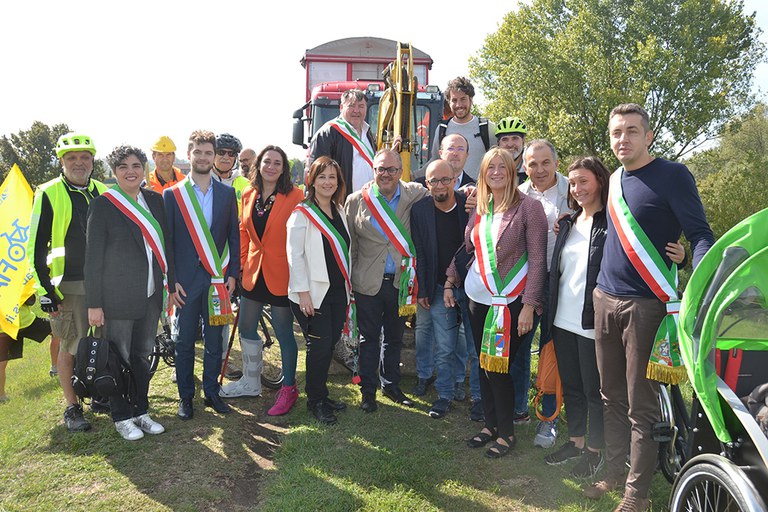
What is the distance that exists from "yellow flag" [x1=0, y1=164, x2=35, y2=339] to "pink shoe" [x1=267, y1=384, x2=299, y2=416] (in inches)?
81.9

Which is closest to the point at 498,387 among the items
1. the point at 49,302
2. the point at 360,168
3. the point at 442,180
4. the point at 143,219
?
the point at 442,180

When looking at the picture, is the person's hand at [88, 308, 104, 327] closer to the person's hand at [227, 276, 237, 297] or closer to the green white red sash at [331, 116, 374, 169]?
the person's hand at [227, 276, 237, 297]

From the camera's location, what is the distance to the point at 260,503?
11.6 ft

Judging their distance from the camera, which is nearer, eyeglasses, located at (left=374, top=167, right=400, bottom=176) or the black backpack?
the black backpack

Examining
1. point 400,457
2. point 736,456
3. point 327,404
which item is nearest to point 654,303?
point 736,456

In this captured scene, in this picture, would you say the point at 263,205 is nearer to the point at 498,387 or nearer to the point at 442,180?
the point at 442,180

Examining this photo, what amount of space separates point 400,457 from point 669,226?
90.1 inches

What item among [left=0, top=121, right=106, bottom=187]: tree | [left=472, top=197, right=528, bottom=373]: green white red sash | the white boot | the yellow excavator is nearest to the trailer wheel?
[left=472, top=197, right=528, bottom=373]: green white red sash

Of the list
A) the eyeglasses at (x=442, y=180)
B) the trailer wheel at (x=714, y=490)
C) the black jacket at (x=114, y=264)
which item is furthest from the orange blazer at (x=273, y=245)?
the trailer wheel at (x=714, y=490)

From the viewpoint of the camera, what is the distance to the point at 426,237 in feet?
15.1

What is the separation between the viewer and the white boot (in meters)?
5.18

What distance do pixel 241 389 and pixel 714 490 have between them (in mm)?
3859

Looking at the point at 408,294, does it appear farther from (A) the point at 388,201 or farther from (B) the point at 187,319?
(B) the point at 187,319

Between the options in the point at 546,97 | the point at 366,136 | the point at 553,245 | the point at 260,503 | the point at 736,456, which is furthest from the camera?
the point at 546,97
